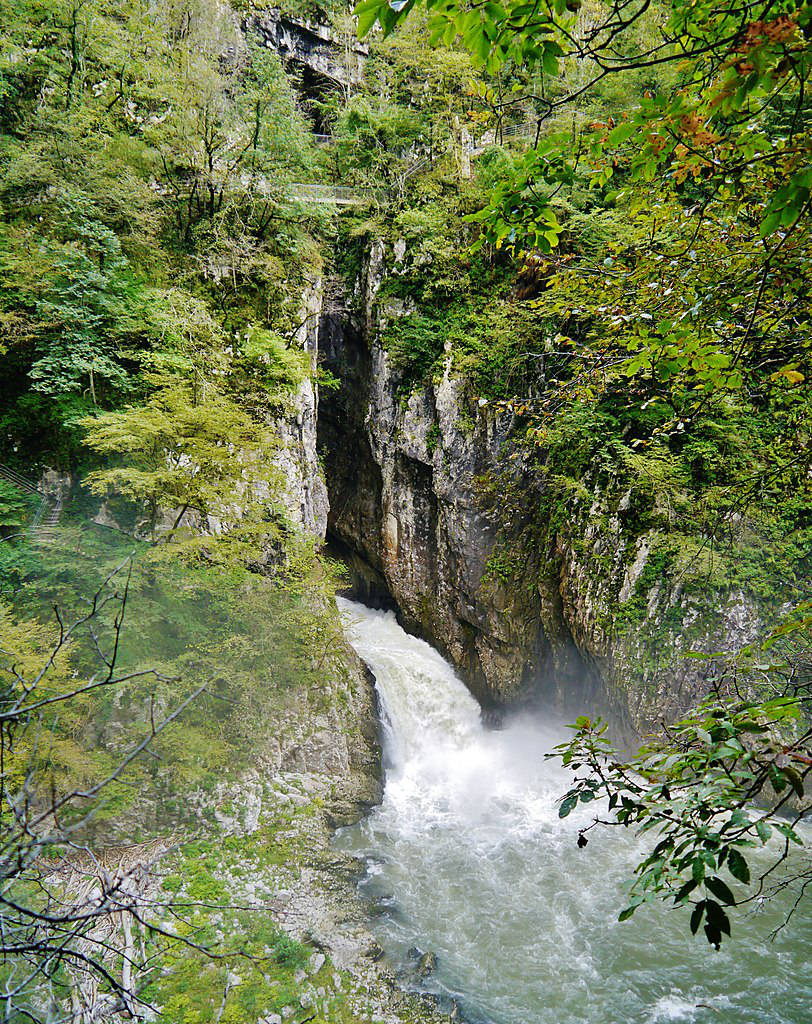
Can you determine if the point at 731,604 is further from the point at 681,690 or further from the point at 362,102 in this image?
the point at 362,102

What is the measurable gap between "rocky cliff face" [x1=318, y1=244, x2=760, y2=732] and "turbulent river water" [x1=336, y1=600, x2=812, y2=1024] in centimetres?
222

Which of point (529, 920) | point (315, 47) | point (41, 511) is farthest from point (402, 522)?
point (315, 47)

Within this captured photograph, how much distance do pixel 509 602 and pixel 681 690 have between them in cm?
406

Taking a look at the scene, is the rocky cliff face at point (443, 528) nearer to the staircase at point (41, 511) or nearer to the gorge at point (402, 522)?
the gorge at point (402, 522)

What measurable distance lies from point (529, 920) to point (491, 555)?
673cm

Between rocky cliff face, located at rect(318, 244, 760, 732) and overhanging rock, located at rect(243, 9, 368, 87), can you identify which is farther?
overhanging rock, located at rect(243, 9, 368, 87)

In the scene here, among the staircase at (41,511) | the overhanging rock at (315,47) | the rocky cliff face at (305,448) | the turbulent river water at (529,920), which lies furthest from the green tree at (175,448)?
the overhanging rock at (315,47)

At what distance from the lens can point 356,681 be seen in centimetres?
1020

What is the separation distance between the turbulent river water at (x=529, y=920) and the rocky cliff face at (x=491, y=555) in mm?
2220

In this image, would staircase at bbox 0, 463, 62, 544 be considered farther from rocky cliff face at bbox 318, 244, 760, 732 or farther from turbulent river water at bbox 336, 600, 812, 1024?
rocky cliff face at bbox 318, 244, 760, 732

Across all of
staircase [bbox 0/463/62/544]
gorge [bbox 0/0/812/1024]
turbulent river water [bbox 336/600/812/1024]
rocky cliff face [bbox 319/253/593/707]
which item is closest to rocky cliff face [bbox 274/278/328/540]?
gorge [bbox 0/0/812/1024]

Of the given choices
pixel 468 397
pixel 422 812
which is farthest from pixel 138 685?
pixel 468 397

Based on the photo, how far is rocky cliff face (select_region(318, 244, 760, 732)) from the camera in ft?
28.2

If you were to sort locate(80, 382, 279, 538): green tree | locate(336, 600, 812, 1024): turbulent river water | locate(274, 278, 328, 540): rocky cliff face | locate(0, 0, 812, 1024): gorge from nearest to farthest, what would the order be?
locate(0, 0, 812, 1024): gorge
locate(336, 600, 812, 1024): turbulent river water
locate(80, 382, 279, 538): green tree
locate(274, 278, 328, 540): rocky cliff face
